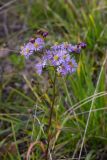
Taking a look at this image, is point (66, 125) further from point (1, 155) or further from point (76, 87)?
point (1, 155)

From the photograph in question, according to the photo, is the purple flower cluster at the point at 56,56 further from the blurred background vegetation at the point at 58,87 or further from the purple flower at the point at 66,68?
the blurred background vegetation at the point at 58,87

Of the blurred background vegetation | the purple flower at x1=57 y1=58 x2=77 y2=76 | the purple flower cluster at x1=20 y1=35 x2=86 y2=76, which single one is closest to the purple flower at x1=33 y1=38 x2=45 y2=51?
the purple flower cluster at x1=20 y1=35 x2=86 y2=76

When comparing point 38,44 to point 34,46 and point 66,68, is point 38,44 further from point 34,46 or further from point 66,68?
point 66,68

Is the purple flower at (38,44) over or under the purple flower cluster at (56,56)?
over

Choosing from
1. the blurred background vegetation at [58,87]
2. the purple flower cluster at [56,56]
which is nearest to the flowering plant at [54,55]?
the purple flower cluster at [56,56]

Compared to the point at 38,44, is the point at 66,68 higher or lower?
lower

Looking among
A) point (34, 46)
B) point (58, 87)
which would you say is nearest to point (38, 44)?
point (34, 46)

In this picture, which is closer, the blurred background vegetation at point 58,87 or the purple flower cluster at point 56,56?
the purple flower cluster at point 56,56

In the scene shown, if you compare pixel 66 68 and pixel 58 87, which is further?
pixel 58 87

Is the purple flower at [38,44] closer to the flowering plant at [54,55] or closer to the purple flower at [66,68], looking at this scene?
the flowering plant at [54,55]
